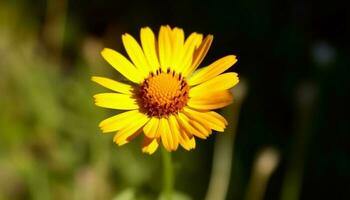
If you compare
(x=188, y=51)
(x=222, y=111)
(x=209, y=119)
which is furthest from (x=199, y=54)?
(x=222, y=111)

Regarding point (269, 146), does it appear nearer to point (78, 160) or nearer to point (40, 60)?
point (78, 160)

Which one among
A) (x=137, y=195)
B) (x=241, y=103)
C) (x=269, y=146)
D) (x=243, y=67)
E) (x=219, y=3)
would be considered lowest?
(x=137, y=195)

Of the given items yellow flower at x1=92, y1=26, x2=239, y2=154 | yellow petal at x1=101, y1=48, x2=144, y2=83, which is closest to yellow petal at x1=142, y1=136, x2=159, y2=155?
yellow flower at x1=92, y1=26, x2=239, y2=154

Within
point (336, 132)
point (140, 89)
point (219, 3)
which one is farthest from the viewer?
point (219, 3)

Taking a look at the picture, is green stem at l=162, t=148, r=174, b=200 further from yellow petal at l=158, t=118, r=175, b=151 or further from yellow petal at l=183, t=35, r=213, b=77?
yellow petal at l=183, t=35, r=213, b=77

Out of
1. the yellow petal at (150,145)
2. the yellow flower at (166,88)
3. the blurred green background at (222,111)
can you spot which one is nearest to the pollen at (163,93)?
the yellow flower at (166,88)

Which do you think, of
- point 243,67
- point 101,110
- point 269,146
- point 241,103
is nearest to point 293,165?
point 269,146
